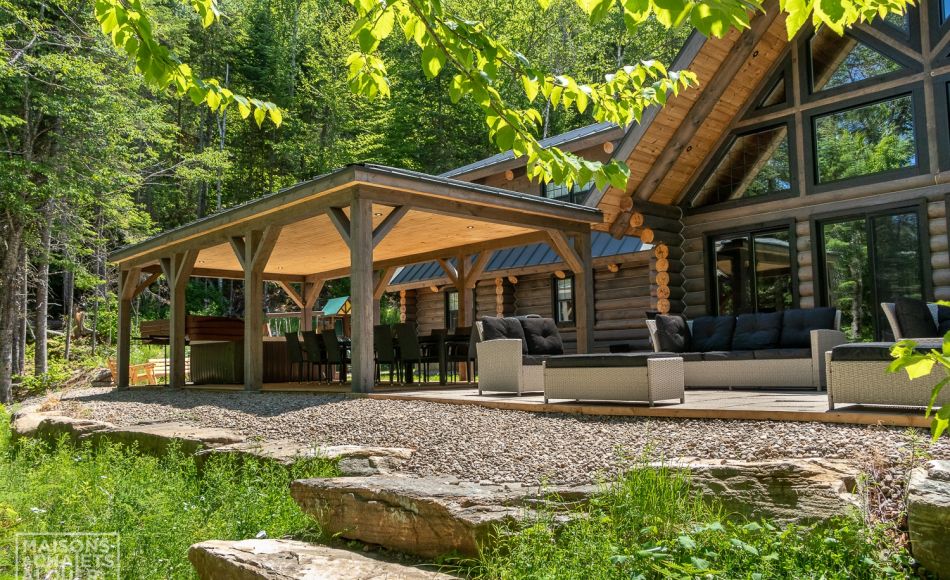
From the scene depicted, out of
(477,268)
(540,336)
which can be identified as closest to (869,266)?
(540,336)

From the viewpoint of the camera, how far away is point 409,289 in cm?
1953

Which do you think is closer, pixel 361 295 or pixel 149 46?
pixel 149 46

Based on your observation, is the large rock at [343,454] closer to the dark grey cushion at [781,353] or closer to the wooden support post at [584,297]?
the dark grey cushion at [781,353]

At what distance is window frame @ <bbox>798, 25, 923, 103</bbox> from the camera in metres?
9.84

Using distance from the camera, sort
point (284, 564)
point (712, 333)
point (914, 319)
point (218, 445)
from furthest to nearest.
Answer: point (712, 333)
point (914, 319)
point (218, 445)
point (284, 564)

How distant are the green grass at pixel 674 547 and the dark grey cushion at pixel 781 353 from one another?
5.44 meters

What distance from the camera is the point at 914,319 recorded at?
7.35 m

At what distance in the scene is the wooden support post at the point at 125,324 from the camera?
14508 mm

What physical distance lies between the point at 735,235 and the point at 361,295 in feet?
20.7

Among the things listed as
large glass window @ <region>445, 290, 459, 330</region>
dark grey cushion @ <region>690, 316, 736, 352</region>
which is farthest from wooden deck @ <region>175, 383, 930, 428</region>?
large glass window @ <region>445, 290, 459, 330</region>

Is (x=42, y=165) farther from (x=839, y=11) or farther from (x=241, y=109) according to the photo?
(x=839, y=11)

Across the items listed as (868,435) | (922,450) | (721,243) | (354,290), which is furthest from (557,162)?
(721,243)

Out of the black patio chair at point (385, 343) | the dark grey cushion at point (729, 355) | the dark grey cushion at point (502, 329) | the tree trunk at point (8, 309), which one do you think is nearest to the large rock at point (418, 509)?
the dark grey cushion at point (502, 329)

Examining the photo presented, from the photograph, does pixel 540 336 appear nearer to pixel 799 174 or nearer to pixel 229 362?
pixel 799 174
